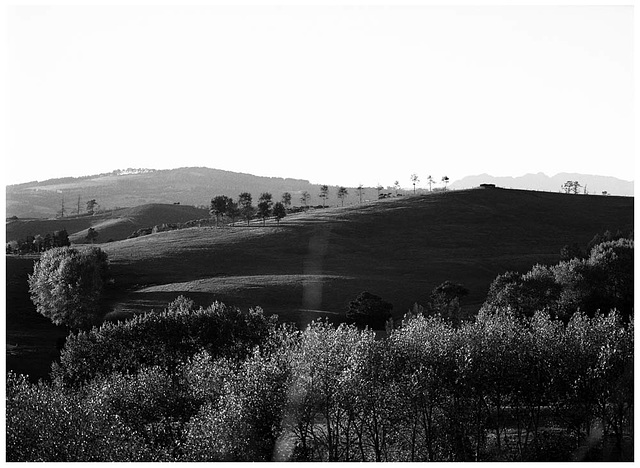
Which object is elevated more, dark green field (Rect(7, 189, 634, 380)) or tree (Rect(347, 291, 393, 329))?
dark green field (Rect(7, 189, 634, 380))

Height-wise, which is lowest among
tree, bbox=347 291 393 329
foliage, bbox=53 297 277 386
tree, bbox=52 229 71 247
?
tree, bbox=347 291 393 329

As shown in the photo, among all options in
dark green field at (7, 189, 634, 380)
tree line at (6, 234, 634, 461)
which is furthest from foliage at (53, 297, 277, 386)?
dark green field at (7, 189, 634, 380)

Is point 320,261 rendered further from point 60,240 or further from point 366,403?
point 366,403

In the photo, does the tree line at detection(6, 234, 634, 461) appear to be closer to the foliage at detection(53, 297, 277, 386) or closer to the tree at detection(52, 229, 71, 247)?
the foliage at detection(53, 297, 277, 386)

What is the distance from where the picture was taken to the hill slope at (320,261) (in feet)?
428

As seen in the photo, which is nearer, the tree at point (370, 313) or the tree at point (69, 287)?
the tree at point (370, 313)

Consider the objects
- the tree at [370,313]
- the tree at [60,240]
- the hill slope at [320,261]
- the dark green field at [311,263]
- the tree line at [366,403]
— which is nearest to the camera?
the tree line at [366,403]

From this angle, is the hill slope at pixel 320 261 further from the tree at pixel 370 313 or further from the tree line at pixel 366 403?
the tree line at pixel 366 403

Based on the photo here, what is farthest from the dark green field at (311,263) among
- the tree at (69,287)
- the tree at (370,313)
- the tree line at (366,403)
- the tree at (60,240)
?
the tree line at (366,403)

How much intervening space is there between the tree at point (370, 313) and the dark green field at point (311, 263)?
16.4 ft

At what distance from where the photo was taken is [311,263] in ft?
525

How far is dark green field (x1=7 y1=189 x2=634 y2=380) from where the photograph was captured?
127625 mm

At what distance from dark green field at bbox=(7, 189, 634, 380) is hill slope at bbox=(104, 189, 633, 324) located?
21cm

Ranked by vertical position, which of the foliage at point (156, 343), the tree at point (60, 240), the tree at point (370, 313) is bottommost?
the tree at point (370, 313)
